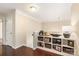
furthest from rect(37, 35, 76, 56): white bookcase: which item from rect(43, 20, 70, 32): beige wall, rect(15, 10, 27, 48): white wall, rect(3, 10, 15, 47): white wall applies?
rect(3, 10, 15, 47): white wall

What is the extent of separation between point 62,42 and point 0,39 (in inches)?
36.4

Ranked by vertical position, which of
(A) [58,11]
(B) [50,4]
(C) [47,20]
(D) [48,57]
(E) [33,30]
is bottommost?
(D) [48,57]

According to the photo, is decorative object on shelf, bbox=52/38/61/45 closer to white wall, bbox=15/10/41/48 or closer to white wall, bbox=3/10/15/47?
white wall, bbox=15/10/41/48

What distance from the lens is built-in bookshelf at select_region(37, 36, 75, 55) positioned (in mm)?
1452

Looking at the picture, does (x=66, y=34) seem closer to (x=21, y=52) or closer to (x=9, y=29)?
(x=21, y=52)

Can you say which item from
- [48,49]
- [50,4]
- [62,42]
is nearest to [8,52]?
[48,49]

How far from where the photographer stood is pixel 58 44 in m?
1.50

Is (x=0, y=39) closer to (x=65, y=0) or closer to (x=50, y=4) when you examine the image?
(x=50, y=4)

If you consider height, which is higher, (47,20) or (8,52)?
(47,20)

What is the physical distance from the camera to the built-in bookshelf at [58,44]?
1.45 m

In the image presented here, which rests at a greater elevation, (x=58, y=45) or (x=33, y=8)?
(x=33, y=8)

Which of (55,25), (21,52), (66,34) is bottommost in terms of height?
(21,52)

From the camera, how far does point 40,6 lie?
1464 mm

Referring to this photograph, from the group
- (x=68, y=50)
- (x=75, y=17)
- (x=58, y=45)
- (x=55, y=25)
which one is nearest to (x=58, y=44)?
(x=58, y=45)
